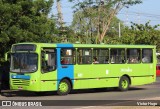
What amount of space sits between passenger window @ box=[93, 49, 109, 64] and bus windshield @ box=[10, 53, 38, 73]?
3724mm

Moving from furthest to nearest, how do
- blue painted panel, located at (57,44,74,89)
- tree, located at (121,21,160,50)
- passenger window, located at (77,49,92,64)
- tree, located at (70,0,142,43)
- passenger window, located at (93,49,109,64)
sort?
tree, located at (121,21,160,50) → tree, located at (70,0,142,43) → passenger window, located at (93,49,109,64) → passenger window, located at (77,49,92,64) → blue painted panel, located at (57,44,74,89)

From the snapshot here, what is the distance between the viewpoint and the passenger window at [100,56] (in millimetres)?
22781

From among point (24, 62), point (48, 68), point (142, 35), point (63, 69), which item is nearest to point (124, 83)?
point (63, 69)

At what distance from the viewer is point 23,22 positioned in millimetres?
26375

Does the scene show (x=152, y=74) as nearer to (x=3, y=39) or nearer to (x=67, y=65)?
(x=67, y=65)

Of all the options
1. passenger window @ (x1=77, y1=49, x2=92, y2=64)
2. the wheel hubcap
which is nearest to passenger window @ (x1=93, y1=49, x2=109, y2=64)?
passenger window @ (x1=77, y1=49, x2=92, y2=64)

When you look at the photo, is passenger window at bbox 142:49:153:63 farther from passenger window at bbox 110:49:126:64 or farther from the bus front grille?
the bus front grille


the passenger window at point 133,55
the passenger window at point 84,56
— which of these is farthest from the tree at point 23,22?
the passenger window at point 133,55

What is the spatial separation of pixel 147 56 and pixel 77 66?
541cm

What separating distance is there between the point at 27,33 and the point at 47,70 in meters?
6.21

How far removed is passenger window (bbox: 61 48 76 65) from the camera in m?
21.2

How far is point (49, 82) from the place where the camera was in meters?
20.5

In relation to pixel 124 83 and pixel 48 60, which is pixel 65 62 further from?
pixel 124 83

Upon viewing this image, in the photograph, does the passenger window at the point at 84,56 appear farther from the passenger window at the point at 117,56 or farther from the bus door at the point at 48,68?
the bus door at the point at 48,68
